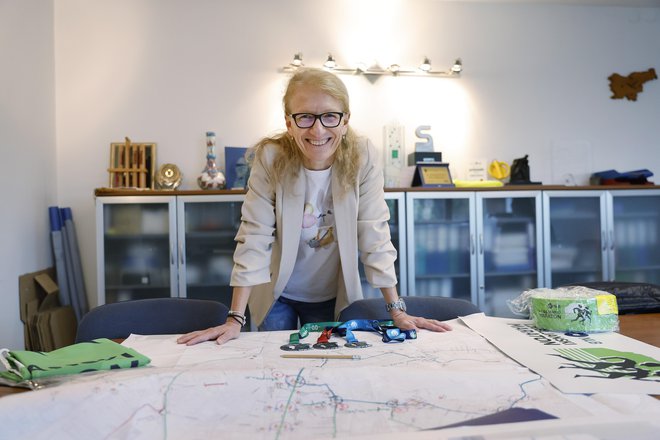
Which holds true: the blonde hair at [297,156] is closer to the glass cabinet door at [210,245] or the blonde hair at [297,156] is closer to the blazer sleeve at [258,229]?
the blazer sleeve at [258,229]

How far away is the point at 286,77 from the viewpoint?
3387mm

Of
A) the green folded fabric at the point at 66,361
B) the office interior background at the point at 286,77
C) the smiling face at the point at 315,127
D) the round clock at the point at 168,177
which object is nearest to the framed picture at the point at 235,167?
the office interior background at the point at 286,77

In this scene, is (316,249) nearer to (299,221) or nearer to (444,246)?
(299,221)

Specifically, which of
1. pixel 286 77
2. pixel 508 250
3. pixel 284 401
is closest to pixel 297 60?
pixel 286 77

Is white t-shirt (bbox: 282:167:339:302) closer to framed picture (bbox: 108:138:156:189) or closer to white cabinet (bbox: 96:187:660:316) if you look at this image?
white cabinet (bbox: 96:187:660:316)

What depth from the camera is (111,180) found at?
10.3 ft

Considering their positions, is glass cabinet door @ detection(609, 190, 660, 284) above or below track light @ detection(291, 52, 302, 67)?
below

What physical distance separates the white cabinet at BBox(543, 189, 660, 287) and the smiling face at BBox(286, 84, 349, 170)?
8.01ft

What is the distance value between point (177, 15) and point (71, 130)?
1116 mm

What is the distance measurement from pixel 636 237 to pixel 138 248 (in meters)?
3.61

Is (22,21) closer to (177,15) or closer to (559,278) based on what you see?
(177,15)

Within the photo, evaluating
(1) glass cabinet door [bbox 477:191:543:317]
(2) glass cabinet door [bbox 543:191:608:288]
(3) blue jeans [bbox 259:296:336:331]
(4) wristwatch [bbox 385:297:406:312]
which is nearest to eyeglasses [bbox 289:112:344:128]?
Answer: (4) wristwatch [bbox 385:297:406:312]

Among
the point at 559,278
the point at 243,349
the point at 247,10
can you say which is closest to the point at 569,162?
the point at 559,278

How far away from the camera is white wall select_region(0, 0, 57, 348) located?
8.57ft
